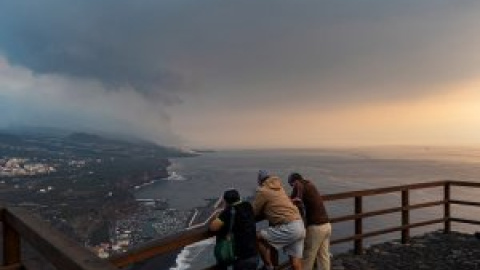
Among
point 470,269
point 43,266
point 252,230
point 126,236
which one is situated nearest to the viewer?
point 43,266

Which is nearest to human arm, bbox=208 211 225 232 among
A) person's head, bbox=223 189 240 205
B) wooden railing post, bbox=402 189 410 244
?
person's head, bbox=223 189 240 205

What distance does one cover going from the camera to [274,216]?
20.2ft

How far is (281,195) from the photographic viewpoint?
614cm

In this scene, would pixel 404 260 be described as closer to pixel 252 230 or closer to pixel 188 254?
pixel 252 230

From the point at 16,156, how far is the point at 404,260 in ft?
580

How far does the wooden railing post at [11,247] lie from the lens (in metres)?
3.72

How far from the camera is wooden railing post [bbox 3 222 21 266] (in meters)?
3.72

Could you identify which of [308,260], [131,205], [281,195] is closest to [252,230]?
[281,195]

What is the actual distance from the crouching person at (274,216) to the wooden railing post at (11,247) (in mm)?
3010

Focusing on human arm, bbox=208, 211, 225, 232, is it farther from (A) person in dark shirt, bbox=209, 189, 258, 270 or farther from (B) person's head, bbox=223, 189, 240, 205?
(B) person's head, bbox=223, 189, 240, 205

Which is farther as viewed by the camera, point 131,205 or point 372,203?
point 131,205

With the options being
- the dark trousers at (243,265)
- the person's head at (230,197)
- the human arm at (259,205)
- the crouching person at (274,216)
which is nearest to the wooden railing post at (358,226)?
the crouching person at (274,216)

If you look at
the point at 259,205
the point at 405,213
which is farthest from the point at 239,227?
the point at 405,213

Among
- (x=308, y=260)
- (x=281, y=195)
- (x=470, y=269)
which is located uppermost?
(x=281, y=195)
